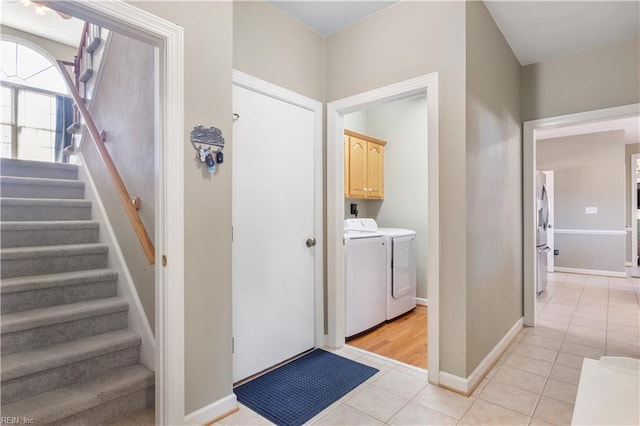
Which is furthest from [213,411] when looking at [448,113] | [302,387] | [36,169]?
[36,169]

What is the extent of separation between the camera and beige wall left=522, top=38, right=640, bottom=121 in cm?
292

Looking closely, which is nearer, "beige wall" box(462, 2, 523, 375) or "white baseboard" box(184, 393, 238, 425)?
"white baseboard" box(184, 393, 238, 425)

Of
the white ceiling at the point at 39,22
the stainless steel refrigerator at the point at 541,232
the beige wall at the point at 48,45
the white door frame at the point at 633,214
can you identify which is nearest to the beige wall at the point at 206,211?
the white ceiling at the point at 39,22

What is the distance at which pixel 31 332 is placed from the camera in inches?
78.0

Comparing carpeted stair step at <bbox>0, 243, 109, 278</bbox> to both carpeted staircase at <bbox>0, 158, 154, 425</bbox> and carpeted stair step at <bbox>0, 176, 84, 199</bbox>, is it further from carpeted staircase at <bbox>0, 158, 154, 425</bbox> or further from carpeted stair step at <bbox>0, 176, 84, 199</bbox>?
carpeted stair step at <bbox>0, 176, 84, 199</bbox>

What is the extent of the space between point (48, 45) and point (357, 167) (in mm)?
4715


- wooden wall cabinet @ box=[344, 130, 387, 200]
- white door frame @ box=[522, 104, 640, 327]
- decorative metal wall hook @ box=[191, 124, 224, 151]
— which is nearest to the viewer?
decorative metal wall hook @ box=[191, 124, 224, 151]

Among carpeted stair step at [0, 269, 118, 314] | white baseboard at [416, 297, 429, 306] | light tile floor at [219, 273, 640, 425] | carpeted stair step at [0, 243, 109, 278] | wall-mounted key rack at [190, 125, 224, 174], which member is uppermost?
wall-mounted key rack at [190, 125, 224, 174]

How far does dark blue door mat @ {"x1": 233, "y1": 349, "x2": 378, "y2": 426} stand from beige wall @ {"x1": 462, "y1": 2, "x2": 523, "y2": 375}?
0.82m

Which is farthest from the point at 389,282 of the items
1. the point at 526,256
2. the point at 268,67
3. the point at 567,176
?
the point at 567,176

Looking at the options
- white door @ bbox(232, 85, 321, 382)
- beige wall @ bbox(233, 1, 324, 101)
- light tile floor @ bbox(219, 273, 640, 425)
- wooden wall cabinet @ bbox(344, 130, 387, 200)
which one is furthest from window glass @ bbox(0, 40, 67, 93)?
light tile floor @ bbox(219, 273, 640, 425)

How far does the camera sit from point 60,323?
2.08m

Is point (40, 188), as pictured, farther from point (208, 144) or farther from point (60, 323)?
point (208, 144)

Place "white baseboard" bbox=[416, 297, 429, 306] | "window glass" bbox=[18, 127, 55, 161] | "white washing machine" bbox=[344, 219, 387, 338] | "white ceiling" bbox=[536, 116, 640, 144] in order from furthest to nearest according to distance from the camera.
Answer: "white ceiling" bbox=[536, 116, 640, 144] → "window glass" bbox=[18, 127, 55, 161] → "white baseboard" bbox=[416, 297, 429, 306] → "white washing machine" bbox=[344, 219, 387, 338]
